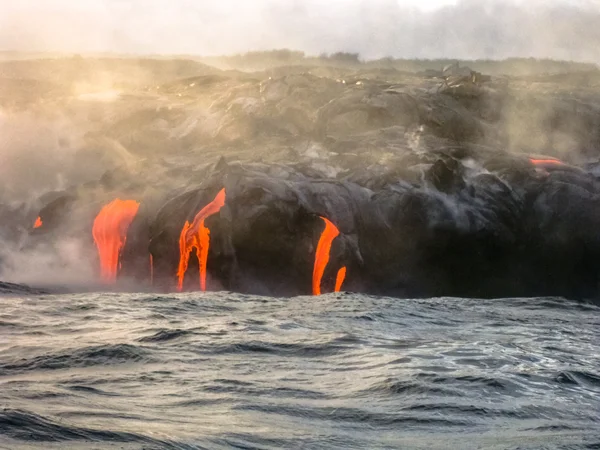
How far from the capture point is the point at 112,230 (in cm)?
4088

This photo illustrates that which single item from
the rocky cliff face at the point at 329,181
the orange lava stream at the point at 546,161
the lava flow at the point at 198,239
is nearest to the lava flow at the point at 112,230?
the rocky cliff face at the point at 329,181

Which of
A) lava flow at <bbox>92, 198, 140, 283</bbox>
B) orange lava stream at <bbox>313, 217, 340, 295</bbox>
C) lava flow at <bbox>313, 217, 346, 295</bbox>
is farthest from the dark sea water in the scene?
lava flow at <bbox>92, 198, 140, 283</bbox>

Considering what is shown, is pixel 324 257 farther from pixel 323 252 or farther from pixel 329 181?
pixel 329 181

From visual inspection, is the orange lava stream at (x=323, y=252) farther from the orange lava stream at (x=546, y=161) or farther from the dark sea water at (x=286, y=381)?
the dark sea water at (x=286, y=381)

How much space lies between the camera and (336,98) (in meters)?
46.2

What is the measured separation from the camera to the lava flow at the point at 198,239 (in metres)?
38.4

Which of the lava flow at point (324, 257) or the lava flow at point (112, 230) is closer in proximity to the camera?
the lava flow at point (324, 257)

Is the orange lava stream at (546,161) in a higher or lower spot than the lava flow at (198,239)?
higher

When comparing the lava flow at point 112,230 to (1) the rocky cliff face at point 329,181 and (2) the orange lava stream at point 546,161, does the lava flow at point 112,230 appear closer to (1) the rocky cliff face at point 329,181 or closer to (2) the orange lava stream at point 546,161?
(1) the rocky cliff face at point 329,181

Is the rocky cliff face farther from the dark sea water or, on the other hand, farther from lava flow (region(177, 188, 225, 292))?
the dark sea water

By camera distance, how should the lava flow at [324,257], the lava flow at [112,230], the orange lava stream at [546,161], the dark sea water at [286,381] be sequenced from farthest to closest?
1. the orange lava stream at [546,161]
2. the lava flow at [112,230]
3. the lava flow at [324,257]
4. the dark sea water at [286,381]

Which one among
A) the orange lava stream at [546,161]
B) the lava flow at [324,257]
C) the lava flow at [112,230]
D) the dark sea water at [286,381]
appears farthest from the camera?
the orange lava stream at [546,161]

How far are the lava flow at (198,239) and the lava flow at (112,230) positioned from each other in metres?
3.02

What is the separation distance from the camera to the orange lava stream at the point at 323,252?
38.5 metres
